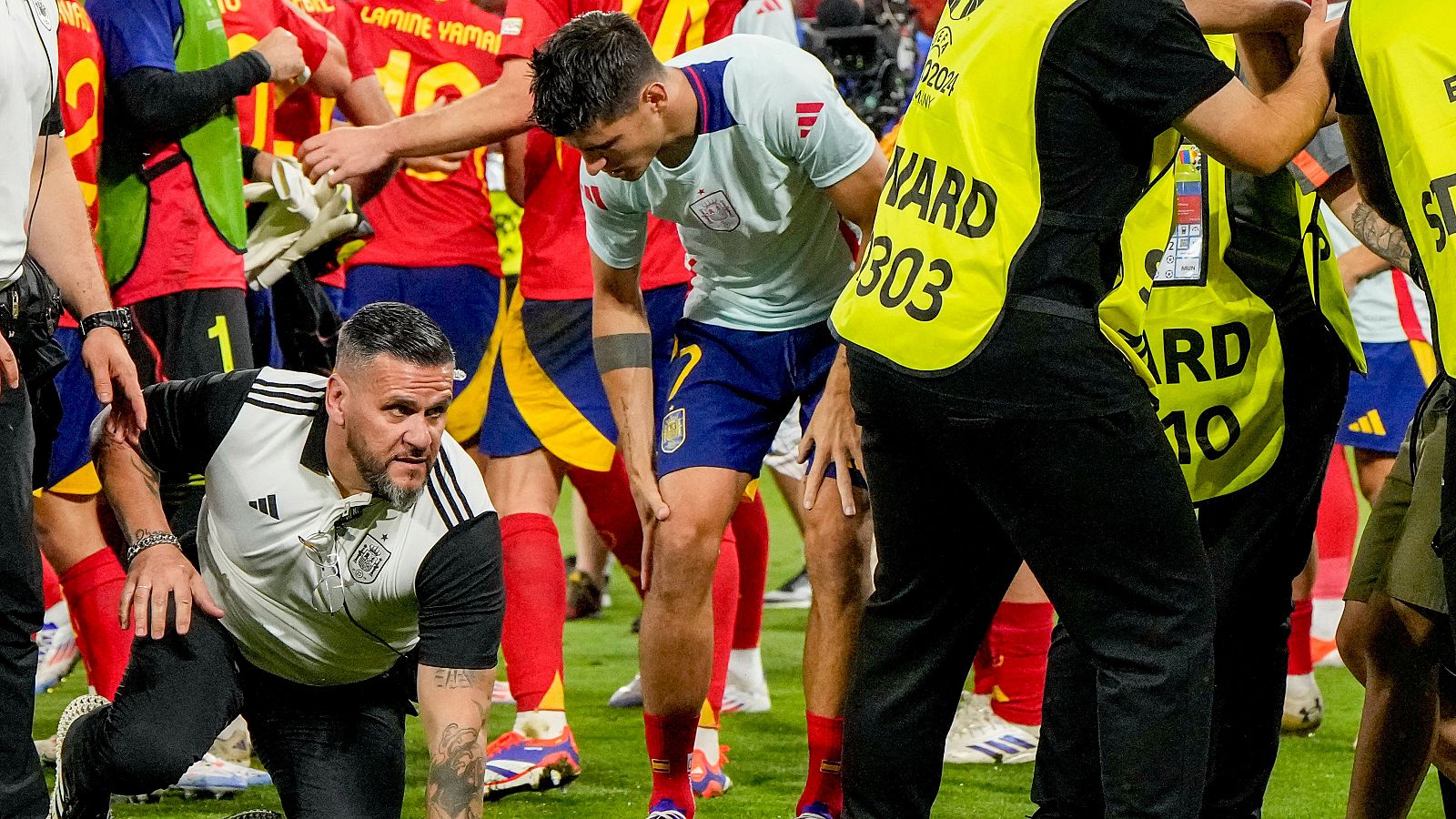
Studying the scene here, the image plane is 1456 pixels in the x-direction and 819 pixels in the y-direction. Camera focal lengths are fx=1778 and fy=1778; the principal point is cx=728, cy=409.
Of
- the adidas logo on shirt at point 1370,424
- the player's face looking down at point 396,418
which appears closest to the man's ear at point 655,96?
the player's face looking down at point 396,418

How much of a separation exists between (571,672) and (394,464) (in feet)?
9.49

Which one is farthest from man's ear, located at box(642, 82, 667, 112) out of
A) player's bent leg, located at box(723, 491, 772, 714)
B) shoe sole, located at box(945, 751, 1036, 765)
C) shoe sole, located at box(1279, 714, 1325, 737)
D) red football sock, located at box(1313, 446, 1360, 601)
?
red football sock, located at box(1313, 446, 1360, 601)

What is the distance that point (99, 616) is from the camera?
421 cm

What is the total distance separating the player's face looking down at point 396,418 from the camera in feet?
10.6

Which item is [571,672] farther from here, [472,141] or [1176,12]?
[1176,12]

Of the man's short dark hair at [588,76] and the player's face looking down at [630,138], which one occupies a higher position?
the man's short dark hair at [588,76]

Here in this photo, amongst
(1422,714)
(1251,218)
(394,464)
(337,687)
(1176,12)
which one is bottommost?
(337,687)

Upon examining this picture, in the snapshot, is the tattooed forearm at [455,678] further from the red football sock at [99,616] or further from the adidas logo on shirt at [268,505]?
the red football sock at [99,616]

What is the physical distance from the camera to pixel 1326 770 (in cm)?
458

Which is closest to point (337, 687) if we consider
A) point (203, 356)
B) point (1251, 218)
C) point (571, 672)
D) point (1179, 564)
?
point (203, 356)

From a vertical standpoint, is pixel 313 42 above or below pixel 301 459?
above

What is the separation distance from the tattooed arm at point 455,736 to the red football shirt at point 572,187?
181 centimetres

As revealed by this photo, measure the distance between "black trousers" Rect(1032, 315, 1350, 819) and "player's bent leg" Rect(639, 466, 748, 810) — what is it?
0.84m

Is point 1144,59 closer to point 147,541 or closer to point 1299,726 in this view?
point 147,541
